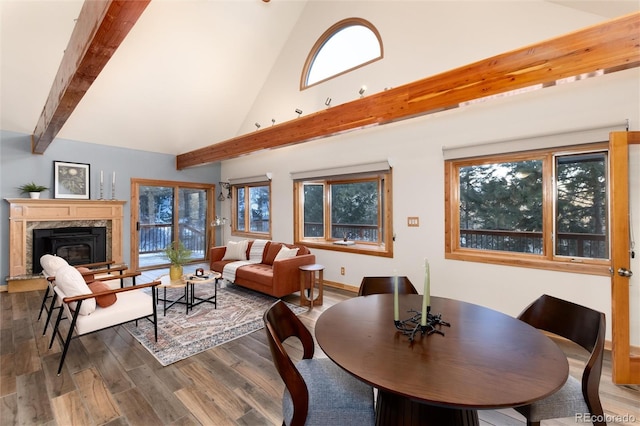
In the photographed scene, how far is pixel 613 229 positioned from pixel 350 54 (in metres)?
3.95

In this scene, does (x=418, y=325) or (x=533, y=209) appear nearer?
(x=418, y=325)

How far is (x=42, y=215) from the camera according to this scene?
4.81 metres

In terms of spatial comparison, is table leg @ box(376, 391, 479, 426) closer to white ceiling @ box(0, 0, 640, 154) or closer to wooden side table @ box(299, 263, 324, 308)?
wooden side table @ box(299, 263, 324, 308)

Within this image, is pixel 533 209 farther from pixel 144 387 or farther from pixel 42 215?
pixel 42 215

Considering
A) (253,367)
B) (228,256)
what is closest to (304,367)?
(253,367)

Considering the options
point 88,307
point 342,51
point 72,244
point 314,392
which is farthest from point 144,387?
point 342,51

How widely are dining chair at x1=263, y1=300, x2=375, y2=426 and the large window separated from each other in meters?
2.64

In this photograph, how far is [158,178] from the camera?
6379mm

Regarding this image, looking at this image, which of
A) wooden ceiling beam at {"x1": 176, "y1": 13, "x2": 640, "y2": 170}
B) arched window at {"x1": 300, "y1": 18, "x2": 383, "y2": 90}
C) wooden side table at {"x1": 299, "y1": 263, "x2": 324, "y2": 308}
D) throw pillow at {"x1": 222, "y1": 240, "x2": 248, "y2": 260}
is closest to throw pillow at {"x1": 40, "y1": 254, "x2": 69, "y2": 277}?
throw pillow at {"x1": 222, "y1": 240, "x2": 248, "y2": 260}

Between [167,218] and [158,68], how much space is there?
331cm

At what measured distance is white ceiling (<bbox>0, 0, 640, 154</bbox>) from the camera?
3.70 metres

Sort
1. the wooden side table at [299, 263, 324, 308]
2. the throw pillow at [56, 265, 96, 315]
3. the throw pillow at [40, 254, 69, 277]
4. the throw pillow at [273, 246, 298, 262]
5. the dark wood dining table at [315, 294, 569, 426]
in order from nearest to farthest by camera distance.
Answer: the dark wood dining table at [315, 294, 569, 426] → the throw pillow at [56, 265, 96, 315] → the throw pillow at [40, 254, 69, 277] → the wooden side table at [299, 263, 324, 308] → the throw pillow at [273, 246, 298, 262]

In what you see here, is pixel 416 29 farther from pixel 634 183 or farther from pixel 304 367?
pixel 304 367

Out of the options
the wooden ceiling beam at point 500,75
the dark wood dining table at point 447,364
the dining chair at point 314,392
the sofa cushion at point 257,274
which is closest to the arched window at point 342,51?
the wooden ceiling beam at point 500,75
